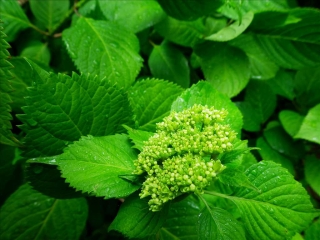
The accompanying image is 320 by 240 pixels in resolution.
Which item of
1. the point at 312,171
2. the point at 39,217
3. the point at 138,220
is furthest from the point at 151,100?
the point at 312,171

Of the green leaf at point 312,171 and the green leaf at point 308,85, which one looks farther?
the green leaf at point 308,85

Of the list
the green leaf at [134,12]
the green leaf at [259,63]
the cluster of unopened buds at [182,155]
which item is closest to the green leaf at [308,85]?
the green leaf at [259,63]

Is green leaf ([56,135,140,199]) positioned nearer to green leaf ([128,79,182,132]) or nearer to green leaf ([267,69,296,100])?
green leaf ([128,79,182,132])

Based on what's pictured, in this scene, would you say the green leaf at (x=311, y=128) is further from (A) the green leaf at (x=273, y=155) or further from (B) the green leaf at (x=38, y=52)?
(B) the green leaf at (x=38, y=52)

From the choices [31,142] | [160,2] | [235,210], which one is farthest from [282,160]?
[31,142]

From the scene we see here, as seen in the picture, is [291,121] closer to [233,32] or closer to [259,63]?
[259,63]

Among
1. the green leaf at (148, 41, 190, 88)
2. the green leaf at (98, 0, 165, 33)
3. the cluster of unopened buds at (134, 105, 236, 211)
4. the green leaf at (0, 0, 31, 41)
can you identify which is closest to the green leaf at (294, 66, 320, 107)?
the green leaf at (148, 41, 190, 88)

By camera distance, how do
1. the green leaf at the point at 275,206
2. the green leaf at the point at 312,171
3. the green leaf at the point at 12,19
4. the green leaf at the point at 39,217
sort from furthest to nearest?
1. the green leaf at the point at 12,19
2. the green leaf at the point at 312,171
3. the green leaf at the point at 39,217
4. the green leaf at the point at 275,206
